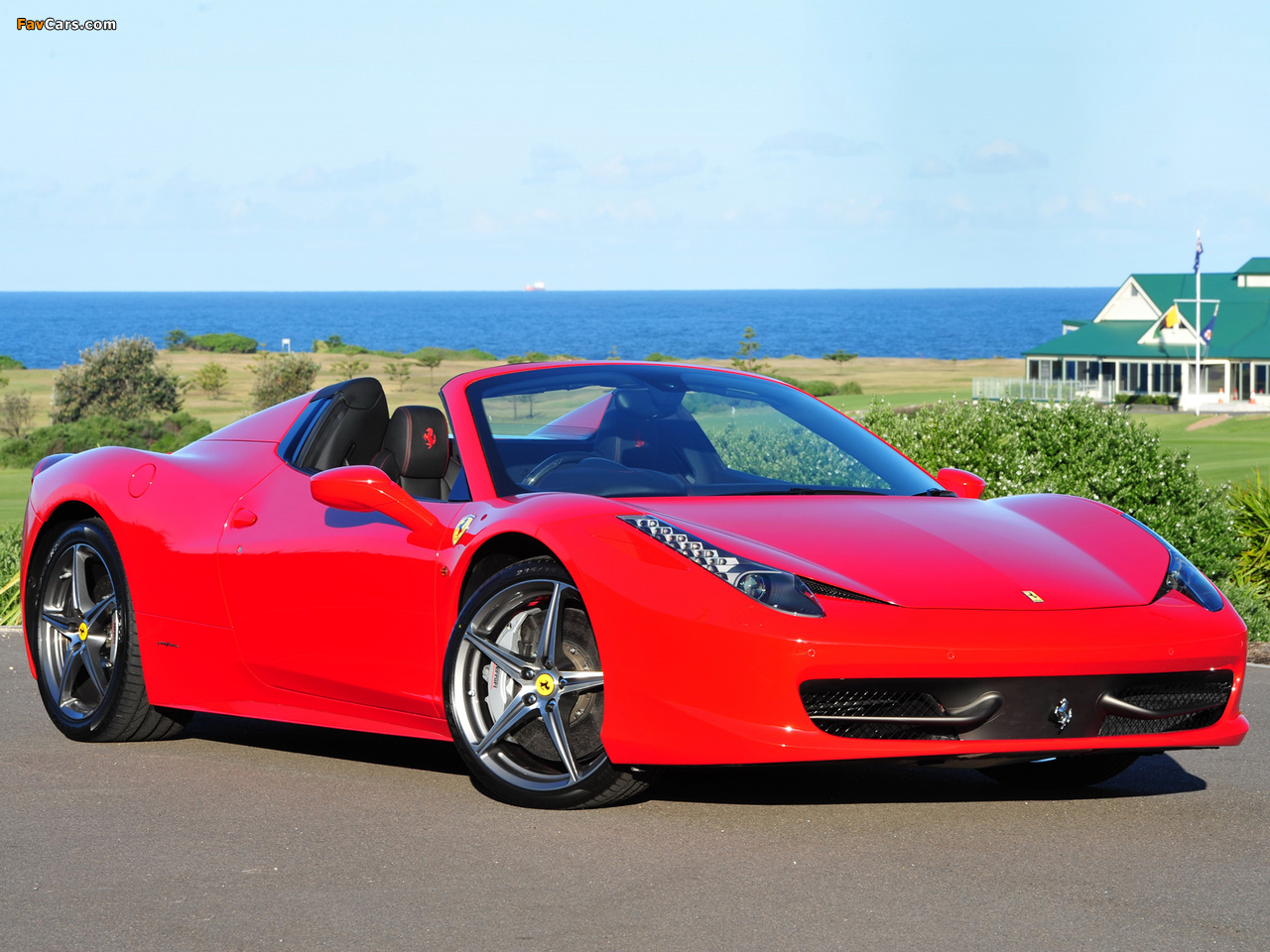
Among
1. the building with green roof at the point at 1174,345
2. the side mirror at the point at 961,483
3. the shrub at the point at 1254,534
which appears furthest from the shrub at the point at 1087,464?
the building with green roof at the point at 1174,345

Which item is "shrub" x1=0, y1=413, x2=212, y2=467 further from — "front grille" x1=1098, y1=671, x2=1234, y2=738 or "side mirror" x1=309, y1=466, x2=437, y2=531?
"front grille" x1=1098, y1=671, x2=1234, y2=738

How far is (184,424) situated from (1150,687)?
46.5m

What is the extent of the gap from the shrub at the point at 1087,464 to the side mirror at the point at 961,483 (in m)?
7.73

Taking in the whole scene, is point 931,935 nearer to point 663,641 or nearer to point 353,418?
point 663,641

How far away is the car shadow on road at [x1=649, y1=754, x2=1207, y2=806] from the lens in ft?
17.2

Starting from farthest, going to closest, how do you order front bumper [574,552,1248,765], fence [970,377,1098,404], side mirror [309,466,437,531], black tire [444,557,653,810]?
fence [970,377,1098,404] → side mirror [309,466,437,531] → black tire [444,557,653,810] → front bumper [574,552,1248,765]

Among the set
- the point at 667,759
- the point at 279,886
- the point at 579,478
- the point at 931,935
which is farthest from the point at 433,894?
the point at 579,478

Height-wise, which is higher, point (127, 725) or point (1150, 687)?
point (1150, 687)

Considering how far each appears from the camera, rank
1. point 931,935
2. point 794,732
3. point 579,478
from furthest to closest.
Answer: point 579,478
point 794,732
point 931,935

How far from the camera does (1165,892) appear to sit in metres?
4.14

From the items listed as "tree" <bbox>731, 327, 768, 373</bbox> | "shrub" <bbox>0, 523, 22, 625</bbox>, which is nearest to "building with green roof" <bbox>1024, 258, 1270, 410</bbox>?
"tree" <bbox>731, 327, 768, 373</bbox>

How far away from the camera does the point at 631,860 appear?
4.41 meters

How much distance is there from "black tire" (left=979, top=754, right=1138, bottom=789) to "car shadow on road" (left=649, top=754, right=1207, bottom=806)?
1.7 inches

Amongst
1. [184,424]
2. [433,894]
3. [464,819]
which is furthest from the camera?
[184,424]
